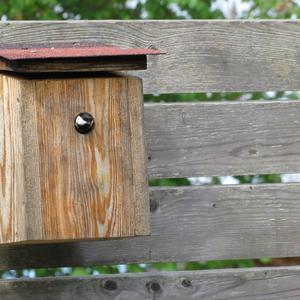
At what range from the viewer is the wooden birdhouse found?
141 inches

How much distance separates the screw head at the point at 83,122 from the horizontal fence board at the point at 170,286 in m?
0.68

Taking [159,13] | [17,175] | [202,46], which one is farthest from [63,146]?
[159,13]

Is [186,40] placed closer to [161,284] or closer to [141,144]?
[141,144]

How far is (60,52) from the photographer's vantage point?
3619mm

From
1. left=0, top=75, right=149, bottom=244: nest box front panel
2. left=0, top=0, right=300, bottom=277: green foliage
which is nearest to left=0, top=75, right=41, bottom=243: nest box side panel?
left=0, top=75, right=149, bottom=244: nest box front panel

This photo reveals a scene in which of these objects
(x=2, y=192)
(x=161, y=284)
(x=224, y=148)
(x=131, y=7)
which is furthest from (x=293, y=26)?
(x=131, y=7)

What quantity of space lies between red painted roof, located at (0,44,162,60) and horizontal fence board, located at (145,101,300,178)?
1.61ft

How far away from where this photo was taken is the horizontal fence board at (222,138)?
4.14 meters

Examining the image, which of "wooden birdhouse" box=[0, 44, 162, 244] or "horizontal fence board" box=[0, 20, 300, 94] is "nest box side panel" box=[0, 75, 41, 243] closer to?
"wooden birdhouse" box=[0, 44, 162, 244]

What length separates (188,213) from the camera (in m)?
4.15

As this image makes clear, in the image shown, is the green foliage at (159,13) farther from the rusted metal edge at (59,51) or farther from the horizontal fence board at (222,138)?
the rusted metal edge at (59,51)

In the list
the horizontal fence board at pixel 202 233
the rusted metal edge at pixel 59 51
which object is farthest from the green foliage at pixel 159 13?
the rusted metal edge at pixel 59 51

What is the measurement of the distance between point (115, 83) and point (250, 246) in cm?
91

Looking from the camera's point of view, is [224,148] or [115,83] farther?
[224,148]
